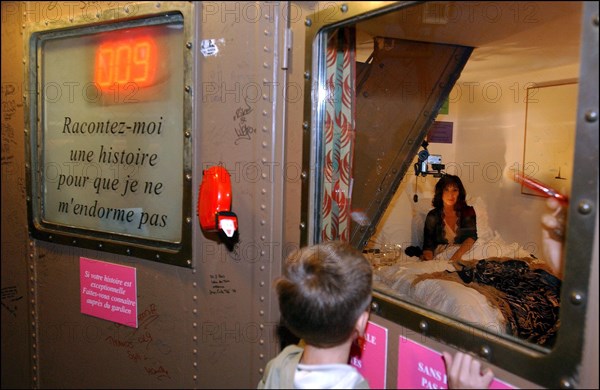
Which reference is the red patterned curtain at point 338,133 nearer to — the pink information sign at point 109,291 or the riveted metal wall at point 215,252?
the riveted metal wall at point 215,252

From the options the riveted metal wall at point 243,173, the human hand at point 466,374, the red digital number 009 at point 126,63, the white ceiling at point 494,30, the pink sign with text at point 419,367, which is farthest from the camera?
the red digital number 009 at point 126,63

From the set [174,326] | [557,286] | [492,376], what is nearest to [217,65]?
[174,326]

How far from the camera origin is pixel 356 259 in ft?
4.62

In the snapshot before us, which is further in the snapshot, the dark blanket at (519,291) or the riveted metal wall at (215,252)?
the dark blanket at (519,291)

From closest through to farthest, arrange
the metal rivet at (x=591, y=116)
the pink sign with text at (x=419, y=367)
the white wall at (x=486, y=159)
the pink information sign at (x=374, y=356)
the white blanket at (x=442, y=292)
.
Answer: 1. the metal rivet at (x=591, y=116)
2. the pink sign with text at (x=419, y=367)
3. the pink information sign at (x=374, y=356)
4. the white blanket at (x=442, y=292)
5. the white wall at (x=486, y=159)

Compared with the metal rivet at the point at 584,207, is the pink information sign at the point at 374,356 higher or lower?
lower

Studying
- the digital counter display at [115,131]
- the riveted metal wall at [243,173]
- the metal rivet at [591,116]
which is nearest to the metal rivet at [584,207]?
the metal rivet at [591,116]

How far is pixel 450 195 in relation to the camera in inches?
146

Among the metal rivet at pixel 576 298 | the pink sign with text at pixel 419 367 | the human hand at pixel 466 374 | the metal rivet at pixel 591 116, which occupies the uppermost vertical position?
the metal rivet at pixel 591 116

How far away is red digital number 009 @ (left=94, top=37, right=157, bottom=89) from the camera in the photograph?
209 cm

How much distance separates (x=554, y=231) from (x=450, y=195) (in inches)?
85.6

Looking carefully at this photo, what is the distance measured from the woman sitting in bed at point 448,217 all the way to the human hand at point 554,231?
197 cm

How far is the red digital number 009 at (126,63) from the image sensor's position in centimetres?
209

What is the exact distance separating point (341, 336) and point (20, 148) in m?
1.94
